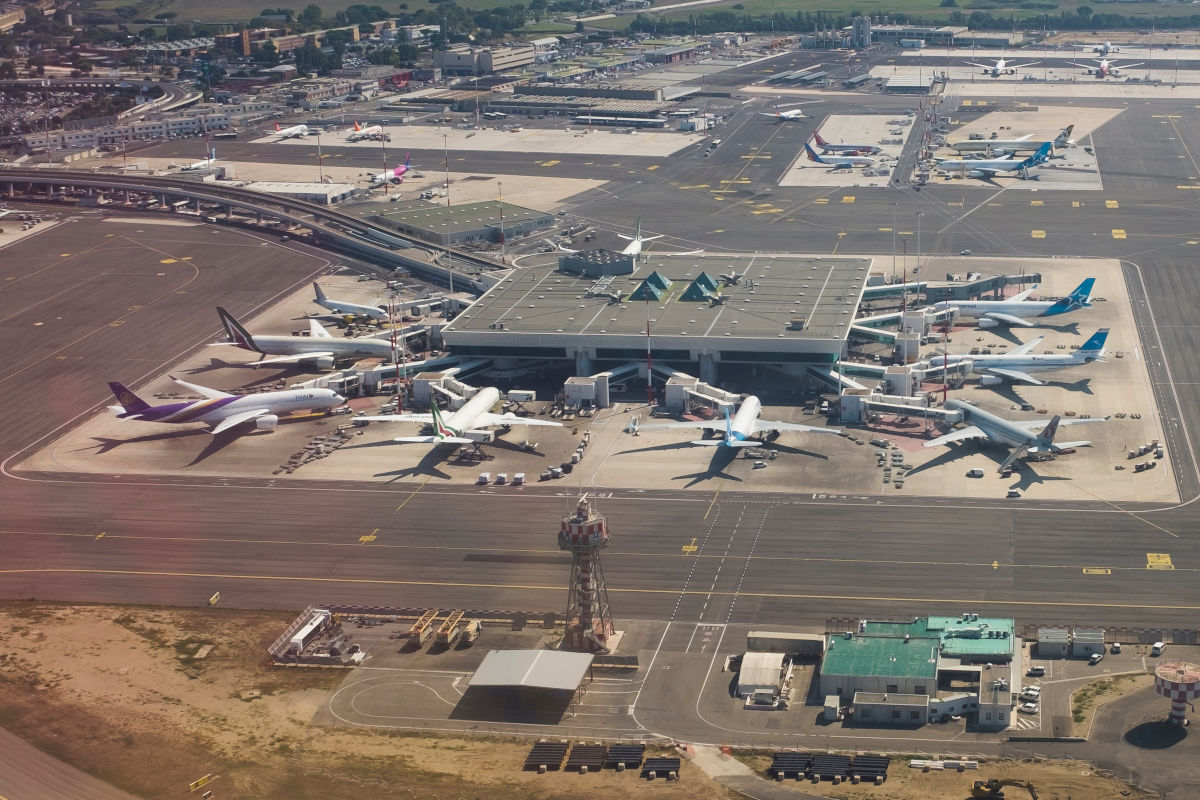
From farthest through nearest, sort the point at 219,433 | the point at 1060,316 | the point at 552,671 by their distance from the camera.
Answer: the point at 1060,316 → the point at 219,433 → the point at 552,671

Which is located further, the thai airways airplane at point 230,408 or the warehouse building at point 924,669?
the thai airways airplane at point 230,408

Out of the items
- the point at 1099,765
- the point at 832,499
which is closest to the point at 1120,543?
the point at 832,499

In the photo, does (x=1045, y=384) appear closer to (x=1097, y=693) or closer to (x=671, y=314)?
(x=671, y=314)

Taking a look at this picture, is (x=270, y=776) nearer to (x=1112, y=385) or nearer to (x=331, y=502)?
(x=331, y=502)

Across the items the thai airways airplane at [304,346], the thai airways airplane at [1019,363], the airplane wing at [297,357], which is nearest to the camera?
the thai airways airplane at [1019,363]

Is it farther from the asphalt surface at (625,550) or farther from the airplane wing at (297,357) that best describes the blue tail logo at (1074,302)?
the airplane wing at (297,357)

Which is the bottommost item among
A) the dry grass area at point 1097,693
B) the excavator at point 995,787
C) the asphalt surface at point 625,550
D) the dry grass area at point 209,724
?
the dry grass area at point 209,724

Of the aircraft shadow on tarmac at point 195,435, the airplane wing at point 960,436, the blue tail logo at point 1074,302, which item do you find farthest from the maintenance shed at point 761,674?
the blue tail logo at point 1074,302
